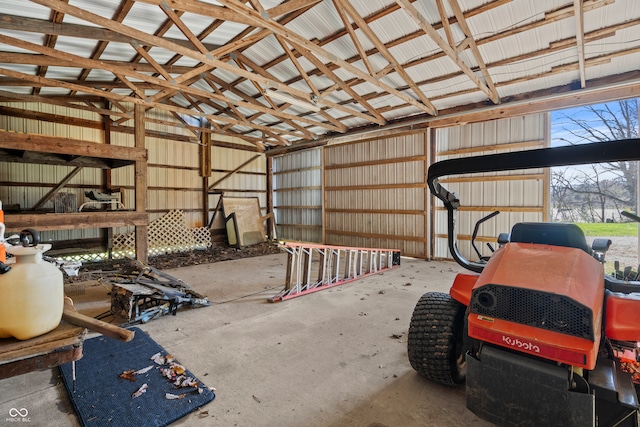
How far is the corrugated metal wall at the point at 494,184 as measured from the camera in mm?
6078

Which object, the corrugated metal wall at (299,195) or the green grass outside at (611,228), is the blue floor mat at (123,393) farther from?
the corrugated metal wall at (299,195)

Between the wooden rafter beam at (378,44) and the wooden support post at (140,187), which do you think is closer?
the wooden rafter beam at (378,44)

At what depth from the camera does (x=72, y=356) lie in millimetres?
1012

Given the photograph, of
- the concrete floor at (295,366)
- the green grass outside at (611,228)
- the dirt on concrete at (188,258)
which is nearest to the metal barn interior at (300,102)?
the dirt on concrete at (188,258)

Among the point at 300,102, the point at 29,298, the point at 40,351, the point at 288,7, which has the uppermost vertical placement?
the point at 288,7

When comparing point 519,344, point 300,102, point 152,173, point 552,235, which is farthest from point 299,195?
point 519,344

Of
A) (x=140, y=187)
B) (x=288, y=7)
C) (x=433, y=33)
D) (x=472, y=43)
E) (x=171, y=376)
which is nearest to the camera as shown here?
(x=171, y=376)

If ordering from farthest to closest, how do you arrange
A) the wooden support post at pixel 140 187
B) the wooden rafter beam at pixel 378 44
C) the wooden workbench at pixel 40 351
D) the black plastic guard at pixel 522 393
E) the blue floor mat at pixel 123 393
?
1. the wooden support post at pixel 140 187
2. the wooden rafter beam at pixel 378 44
3. the blue floor mat at pixel 123 393
4. the black plastic guard at pixel 522 393
5. the wooden workbench at pixel 40 351

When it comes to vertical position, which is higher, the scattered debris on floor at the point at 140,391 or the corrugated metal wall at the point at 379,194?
the corrugated metal wall at the point at 379,194

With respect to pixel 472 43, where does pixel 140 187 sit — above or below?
below

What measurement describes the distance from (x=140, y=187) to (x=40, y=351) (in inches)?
201

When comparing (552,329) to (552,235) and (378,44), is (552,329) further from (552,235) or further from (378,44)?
(378,44)

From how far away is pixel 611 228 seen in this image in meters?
6.53

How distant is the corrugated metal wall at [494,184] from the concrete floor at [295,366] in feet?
10.4
